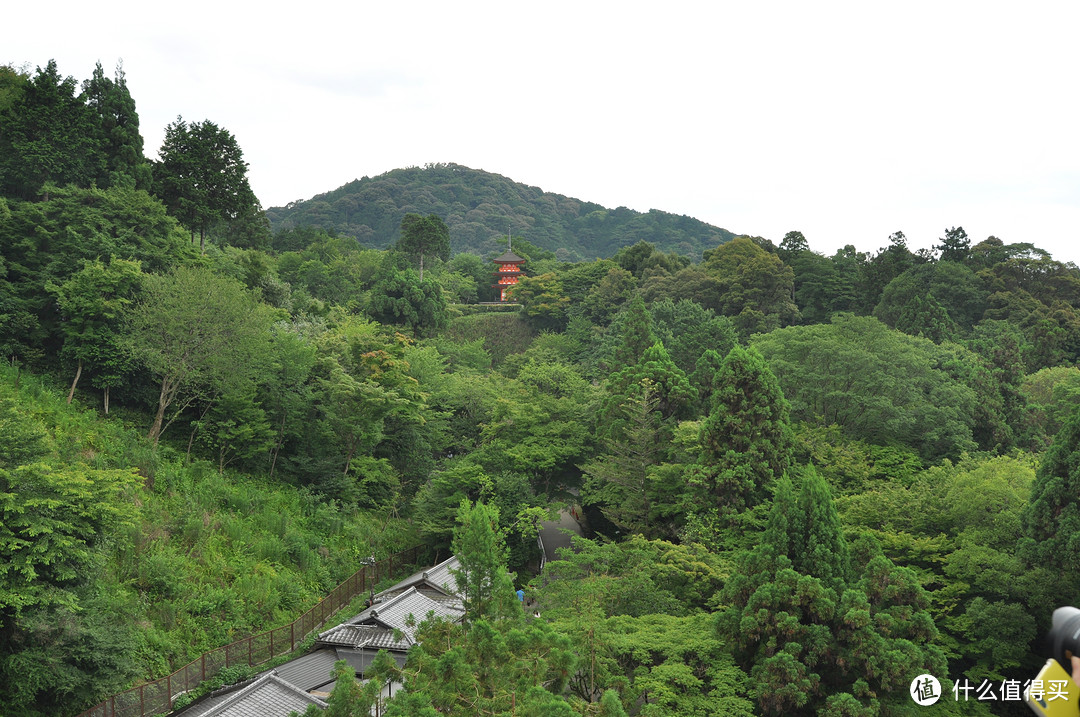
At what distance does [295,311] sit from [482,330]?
1602 centimetres

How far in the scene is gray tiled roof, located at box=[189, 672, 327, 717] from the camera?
1180 centimetres

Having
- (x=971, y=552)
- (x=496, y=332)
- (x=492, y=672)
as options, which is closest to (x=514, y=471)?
(x=971, y=552)

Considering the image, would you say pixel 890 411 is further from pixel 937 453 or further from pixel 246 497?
pixel 246 497

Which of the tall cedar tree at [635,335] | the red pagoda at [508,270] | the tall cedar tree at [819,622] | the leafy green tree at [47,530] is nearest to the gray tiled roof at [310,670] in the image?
the leafy green tree at [47,530]

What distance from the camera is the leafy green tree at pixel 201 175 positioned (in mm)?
27344

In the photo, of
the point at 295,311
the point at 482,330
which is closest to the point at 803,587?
the point at 295,311

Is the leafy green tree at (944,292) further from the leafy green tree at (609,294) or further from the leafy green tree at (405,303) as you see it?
the leafy green tree at (405,303)

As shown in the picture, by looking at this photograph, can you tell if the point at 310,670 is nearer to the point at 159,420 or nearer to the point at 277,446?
the point at 159,420

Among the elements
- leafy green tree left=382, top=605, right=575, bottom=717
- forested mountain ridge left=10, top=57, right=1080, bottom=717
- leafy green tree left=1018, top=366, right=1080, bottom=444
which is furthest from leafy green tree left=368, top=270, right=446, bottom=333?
leafy green tree left=382, top=605, right=575, bottom=717

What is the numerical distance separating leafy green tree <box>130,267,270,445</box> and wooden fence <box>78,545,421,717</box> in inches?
255

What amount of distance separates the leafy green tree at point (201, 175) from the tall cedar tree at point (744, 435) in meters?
20.8

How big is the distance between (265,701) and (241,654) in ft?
11.3

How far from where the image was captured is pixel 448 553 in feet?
72.8

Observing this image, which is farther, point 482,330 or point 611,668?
point 482,330
